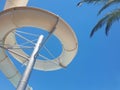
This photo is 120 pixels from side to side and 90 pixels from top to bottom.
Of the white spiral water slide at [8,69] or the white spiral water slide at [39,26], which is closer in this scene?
the white spiral water slide at [39,26]

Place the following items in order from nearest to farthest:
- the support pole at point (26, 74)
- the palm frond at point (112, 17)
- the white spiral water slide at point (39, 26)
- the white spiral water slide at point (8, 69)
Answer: the support pole at point (26, 74) < the white spiral water slide at point (39, 26) < the palm frond at point (112, 17) < the white spiral water slide at point (8, 69)

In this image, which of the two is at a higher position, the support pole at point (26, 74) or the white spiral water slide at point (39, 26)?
the white spiral water slide at point (39, 26)

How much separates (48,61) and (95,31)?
3555 millimetres

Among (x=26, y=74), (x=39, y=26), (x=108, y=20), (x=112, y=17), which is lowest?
(x=26, y=74)

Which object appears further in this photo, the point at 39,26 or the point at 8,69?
the point at 8,69

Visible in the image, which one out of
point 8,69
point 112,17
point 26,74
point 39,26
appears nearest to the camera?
point 26,74

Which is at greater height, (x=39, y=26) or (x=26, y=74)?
(x=39, y=26)

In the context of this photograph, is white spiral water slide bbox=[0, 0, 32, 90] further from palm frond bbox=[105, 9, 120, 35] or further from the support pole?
palm frond bbox=[105, 9, 120, 35]

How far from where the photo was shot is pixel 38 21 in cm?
2128

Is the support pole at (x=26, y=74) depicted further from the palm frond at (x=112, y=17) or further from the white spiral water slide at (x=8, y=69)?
the palm frond at (x=112, y=17)

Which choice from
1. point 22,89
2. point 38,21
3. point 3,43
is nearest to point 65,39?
point 38,21

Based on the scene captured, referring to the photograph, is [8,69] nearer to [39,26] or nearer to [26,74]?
[39,26]

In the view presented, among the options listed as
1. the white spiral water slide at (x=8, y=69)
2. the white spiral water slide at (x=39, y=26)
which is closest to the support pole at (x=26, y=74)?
the white spiral water slide at (x=39, y=26)

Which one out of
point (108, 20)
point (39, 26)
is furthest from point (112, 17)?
point (39, 26)
